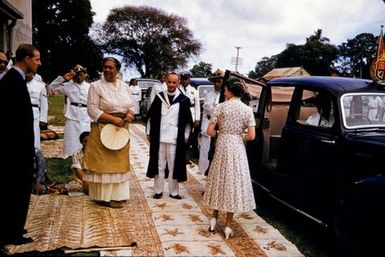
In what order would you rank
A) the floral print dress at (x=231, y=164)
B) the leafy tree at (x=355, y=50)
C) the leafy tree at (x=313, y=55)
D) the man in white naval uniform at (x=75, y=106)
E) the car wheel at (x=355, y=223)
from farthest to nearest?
1. the leafy tree at (x=355, y=50)
2. the leafy tree at (x=313, y=55)
3. the man in white naval uniform at (x=75, y=106)
4. the floral print dress at (x=231, y=164)
5. the car wheel at (x=355, y=223)

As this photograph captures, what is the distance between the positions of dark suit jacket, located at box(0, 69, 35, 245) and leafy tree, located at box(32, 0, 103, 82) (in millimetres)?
46321

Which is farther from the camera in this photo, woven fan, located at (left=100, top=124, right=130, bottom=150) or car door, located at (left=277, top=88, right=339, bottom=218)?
woven fan, located at (left=100, top=124, right=130, bottom=150)

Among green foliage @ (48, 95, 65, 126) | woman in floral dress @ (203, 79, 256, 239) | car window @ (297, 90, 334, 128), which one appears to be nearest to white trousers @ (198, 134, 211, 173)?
car window @ (297, 90, 334, 128)

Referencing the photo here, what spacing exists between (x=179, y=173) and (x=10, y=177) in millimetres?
3093

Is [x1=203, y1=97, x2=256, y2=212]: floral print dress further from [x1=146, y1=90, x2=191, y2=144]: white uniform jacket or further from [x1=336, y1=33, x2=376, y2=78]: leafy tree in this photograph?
[x1=336, y1=33, x2=376, y2=78]: leafy tree

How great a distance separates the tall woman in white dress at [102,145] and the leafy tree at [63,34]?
A: 44.7 m

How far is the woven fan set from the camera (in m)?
6.32

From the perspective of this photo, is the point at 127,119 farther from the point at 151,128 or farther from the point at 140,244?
the point at 140,244

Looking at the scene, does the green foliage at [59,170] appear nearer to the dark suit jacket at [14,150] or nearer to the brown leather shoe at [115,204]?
the brown leather shoe at [115,204]

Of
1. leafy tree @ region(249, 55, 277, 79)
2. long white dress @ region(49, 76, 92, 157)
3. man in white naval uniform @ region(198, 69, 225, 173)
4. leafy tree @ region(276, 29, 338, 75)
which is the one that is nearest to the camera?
man in white naval uniform @ region(198, 69, 225, 173)

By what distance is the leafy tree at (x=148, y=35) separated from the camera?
214ft

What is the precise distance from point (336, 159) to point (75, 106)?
17.4 feet

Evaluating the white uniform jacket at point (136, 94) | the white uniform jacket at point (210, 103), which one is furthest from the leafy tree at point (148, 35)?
the white uniform jacket at point (210, 103)

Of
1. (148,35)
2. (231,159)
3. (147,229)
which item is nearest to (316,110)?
(231,159)
